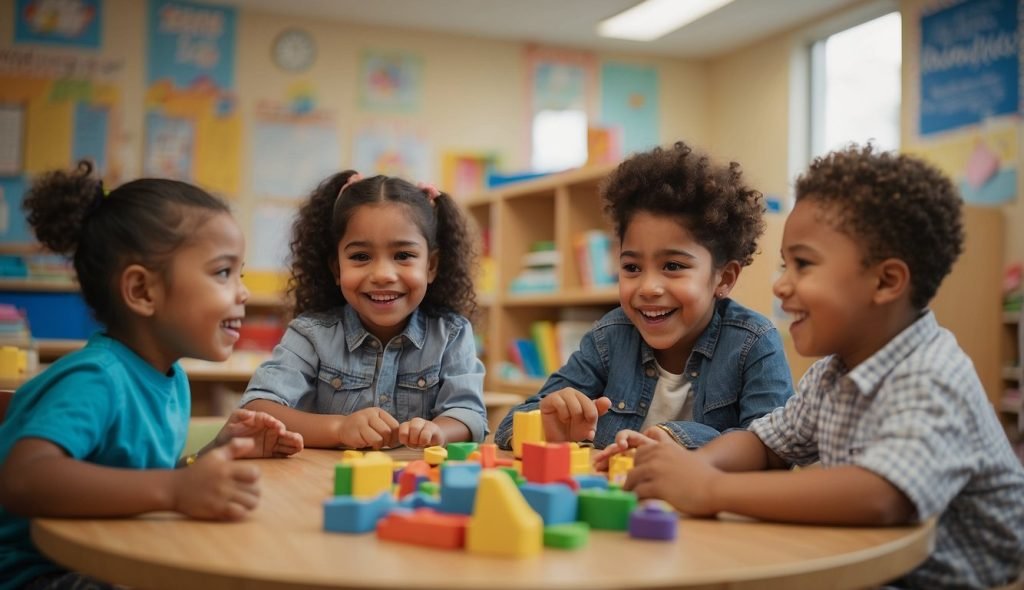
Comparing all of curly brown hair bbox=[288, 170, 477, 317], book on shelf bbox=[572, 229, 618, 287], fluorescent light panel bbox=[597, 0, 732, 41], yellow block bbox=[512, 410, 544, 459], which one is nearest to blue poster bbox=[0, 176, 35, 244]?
book on shelf bbox=[572, 229, 618, 287]

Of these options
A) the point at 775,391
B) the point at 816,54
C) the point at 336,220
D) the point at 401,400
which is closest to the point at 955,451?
the point at 775,391

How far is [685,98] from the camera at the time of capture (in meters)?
7.20

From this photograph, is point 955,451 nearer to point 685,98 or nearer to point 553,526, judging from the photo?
point 553,526

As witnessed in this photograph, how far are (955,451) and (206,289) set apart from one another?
38.2 inches

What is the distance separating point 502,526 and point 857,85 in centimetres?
570

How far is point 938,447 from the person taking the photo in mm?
1094

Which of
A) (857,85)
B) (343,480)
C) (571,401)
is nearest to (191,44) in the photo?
(857,85)

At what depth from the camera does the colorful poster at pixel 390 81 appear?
645 cm

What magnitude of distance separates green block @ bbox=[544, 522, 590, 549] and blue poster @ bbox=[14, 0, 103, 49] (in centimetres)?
580

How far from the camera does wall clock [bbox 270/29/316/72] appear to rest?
628cm

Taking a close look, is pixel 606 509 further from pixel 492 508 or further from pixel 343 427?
pixel 343 427

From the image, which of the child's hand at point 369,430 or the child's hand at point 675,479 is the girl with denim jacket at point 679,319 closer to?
the child's hand at point 369,430

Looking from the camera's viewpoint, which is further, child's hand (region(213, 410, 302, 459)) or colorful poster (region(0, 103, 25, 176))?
colorful poster (region(0, 103, 25, 176))

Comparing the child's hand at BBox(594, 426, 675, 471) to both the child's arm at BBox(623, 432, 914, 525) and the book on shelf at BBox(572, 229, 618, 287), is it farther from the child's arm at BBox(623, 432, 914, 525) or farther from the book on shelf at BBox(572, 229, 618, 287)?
the book on shelf at BBox(572, 229, 618, 287)
